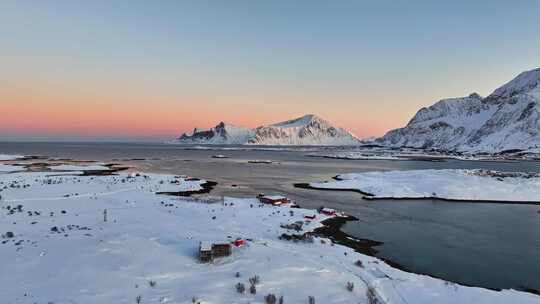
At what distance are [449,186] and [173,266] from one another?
153 feet

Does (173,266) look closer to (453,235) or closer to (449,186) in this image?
(453,235)

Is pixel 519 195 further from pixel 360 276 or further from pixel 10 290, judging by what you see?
pixel 10 290

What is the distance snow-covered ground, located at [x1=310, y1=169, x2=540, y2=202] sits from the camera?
48375 millimetres

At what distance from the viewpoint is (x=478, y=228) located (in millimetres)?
31984

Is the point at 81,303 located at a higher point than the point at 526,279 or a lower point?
higher

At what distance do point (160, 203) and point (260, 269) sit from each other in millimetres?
22185

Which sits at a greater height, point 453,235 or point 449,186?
point 449,186

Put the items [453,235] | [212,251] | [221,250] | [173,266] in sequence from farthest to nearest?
[453,235]
[221,250]
[212,251]
[173,266]

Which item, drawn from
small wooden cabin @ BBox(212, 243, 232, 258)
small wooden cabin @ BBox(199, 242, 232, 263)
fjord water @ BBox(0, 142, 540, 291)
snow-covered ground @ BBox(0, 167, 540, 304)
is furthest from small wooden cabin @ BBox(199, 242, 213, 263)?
fjord water @ BBox(0, 142, 540, 291)

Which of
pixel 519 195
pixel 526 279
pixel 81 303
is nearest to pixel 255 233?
pixel 81 303

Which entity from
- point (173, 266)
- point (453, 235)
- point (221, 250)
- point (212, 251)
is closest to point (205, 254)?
point (212, 251)

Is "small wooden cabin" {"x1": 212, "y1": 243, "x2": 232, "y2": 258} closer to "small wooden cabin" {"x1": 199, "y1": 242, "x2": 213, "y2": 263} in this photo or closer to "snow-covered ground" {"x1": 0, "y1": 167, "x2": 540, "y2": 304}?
"small wooden cabin" {"x1": 199, "y1": 242, "x2": 213, "y2": 263}

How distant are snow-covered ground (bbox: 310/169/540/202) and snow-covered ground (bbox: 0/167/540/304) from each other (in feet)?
88.4

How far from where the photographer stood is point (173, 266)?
660 inches
